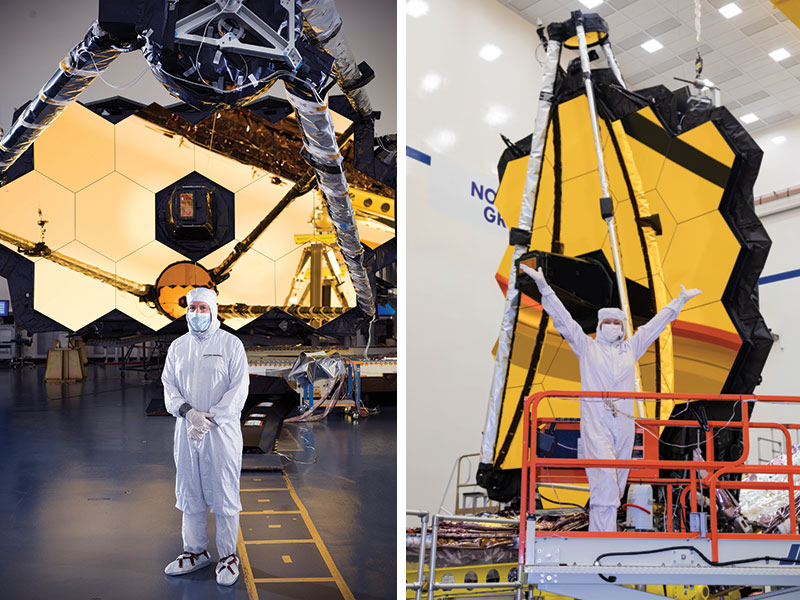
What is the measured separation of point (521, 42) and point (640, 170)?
125 centimetres

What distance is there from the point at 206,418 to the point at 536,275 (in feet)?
7.48

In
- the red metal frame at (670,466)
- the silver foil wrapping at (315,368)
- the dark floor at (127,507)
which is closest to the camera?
the dark floor at (127,507)

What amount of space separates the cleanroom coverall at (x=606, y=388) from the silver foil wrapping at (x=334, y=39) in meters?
1.82

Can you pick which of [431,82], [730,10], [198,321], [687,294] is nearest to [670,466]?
[687,294]

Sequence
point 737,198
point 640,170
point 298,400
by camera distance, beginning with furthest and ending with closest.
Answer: point 298,400 → point 640,170 → point 737,198

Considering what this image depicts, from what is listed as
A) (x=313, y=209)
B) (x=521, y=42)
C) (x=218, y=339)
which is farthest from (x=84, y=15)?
(x=521, y=42)

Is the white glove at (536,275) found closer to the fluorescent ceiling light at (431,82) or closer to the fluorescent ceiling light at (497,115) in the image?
the fluorescent ceiling light at (497,115)

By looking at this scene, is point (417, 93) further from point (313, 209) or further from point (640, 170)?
point (640, 170)

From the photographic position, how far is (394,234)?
15.2ft

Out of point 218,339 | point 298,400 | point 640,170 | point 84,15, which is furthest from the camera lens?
point 298,400

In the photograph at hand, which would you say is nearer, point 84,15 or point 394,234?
point 84,15

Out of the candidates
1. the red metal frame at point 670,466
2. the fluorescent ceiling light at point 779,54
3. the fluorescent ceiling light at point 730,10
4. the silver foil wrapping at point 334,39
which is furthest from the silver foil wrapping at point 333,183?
the fluorescent ceiling light at point 779,54

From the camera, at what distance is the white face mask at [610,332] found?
12.1ft

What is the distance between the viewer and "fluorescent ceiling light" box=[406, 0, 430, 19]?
13.5 feet
